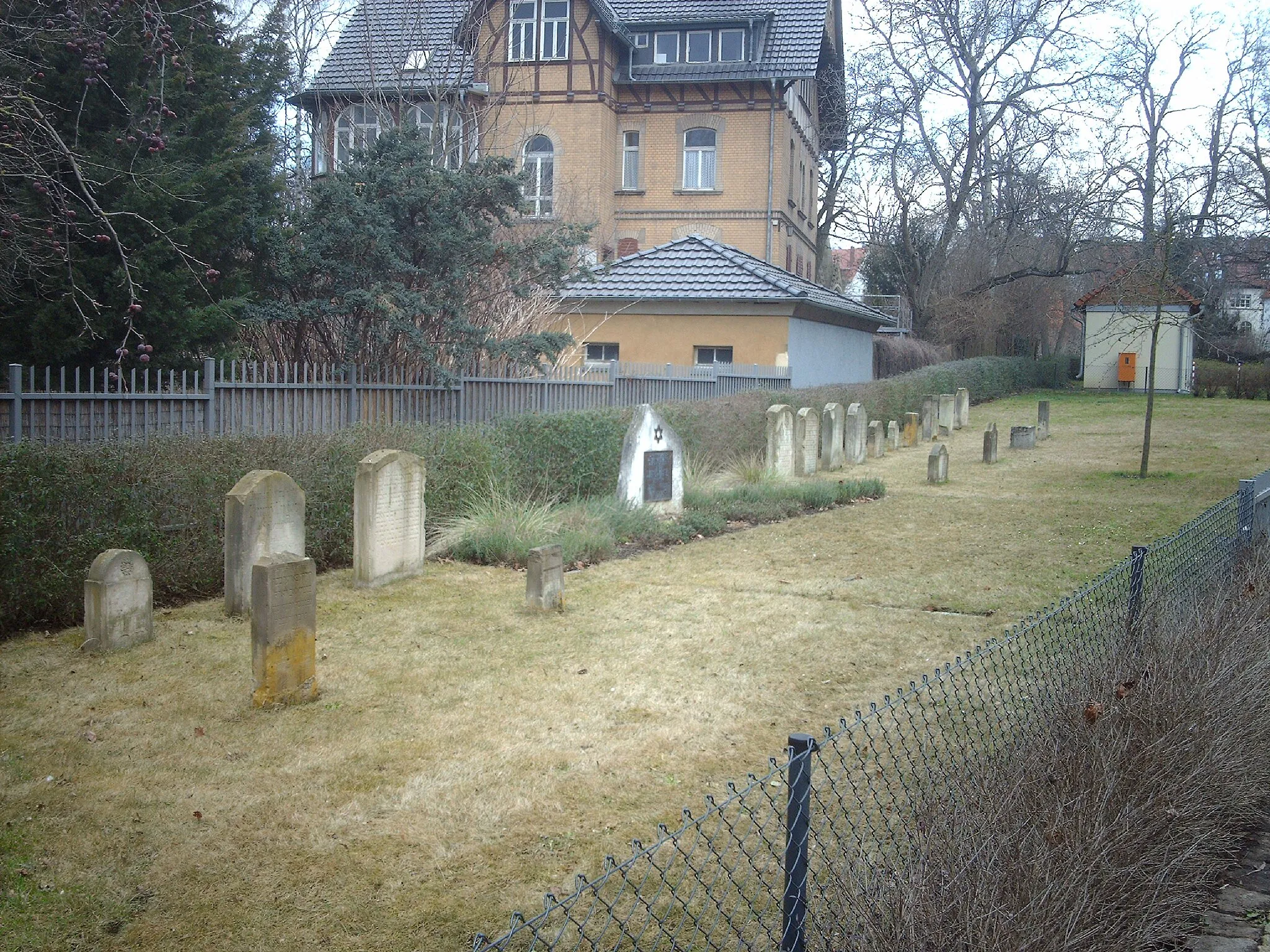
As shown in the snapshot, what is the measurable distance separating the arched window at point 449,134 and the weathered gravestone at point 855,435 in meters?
8.67

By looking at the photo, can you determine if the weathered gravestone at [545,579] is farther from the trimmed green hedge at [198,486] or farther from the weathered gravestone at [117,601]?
the weathered gravestone at [117,601]

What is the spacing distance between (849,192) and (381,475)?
150 feet

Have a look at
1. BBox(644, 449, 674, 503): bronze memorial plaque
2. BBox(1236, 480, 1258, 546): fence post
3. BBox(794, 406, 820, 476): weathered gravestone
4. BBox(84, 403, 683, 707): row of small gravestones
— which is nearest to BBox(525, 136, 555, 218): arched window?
BBox(794, 406, 820, 476): weathered gravestone

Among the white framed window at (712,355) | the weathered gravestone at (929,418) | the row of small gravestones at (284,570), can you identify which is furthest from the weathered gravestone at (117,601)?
the weathered gravestone at (929,418)

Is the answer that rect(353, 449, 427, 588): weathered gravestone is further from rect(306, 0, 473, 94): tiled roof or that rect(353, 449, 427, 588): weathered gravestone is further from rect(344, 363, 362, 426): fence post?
rect(306, 0, 473, 94): tiled roof

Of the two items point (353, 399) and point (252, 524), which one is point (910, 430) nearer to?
point (353, 399)

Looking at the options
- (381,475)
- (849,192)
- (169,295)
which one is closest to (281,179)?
(169,295)

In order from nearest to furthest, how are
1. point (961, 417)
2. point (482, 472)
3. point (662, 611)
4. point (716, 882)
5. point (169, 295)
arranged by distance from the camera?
point (716, 882) → point (662, 611) → point (169, 295) → point (482, 472) → point (961, 417)

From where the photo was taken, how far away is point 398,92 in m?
20.7

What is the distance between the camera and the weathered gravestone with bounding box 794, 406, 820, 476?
19.6m

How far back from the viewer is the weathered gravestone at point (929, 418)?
94.7 feet

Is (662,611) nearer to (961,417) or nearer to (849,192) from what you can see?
(961,417)

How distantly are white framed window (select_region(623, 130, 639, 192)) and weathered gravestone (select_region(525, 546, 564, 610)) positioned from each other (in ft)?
98.6

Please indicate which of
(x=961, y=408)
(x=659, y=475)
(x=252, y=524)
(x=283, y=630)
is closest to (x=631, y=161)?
(x=961, y=408)
